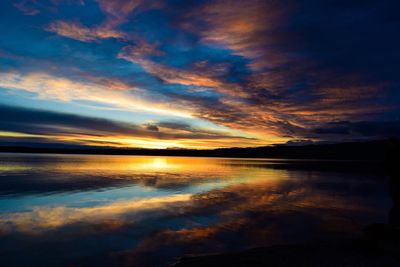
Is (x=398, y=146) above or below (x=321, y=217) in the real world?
above

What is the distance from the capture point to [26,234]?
1677 cm

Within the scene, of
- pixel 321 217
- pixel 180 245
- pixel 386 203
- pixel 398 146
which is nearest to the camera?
pixel 180 245

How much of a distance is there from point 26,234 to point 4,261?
422cm

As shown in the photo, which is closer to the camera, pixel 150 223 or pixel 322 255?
pixel 322 255

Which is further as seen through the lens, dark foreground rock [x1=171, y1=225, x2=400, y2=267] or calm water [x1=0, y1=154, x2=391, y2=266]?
calm water [x1=0, y1=154, x2=391, y2=266]

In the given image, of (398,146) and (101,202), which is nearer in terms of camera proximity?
(398,146)

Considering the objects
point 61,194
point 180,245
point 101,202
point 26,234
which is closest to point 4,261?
point 26,234

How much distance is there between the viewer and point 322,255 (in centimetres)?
1380

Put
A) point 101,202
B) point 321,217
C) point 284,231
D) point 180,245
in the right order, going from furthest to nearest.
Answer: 1. point 101,202
2. point 321,217
3. point 284,231
4. point 180,245

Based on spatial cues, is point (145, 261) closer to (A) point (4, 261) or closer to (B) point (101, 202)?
(A) point (4, 261)

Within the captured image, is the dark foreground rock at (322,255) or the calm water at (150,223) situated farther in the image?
the calm water at (150,223)

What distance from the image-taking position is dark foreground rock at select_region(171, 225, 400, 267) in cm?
1277

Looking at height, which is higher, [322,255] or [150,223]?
[322,255]

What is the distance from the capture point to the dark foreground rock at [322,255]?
12766 mm
